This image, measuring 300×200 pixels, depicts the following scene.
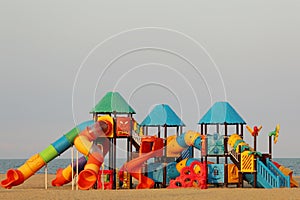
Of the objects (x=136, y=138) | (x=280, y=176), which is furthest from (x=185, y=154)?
(x=280, y=176)

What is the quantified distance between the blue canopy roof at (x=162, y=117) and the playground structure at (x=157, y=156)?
202 cm

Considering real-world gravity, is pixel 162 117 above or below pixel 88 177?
above

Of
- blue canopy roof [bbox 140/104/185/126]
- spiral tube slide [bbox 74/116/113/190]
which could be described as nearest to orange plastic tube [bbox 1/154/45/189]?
spiral tube slide [bbox 74/116/113/190]

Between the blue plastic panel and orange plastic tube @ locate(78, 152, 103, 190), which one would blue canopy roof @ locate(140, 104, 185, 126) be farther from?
orange plastic tube @ locate(78, 152, 103, 190)

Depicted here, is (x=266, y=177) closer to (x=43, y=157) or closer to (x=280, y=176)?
(x=280, y=176)

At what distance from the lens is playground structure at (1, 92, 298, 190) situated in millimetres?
24359

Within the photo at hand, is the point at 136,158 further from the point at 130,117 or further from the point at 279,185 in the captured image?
the point at 279,185

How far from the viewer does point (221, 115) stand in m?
26.8

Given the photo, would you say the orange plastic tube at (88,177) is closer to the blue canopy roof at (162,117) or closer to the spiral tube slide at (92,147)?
the spiral tube slide at (92,147)

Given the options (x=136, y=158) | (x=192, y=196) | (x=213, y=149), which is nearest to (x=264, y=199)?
(x=192, y=196)

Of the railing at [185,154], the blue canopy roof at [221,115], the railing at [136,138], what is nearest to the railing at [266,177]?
the blue canopy roof at [221,115]

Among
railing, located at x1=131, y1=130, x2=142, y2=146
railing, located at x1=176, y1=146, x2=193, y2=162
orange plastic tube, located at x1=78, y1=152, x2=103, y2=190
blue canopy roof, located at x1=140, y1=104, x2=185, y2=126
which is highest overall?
blue canopy roof, located at x1=140, y1=104, x2=185, y2=126

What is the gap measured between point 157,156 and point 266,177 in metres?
5.09

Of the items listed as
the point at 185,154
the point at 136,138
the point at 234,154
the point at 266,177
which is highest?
the point at 136,138
